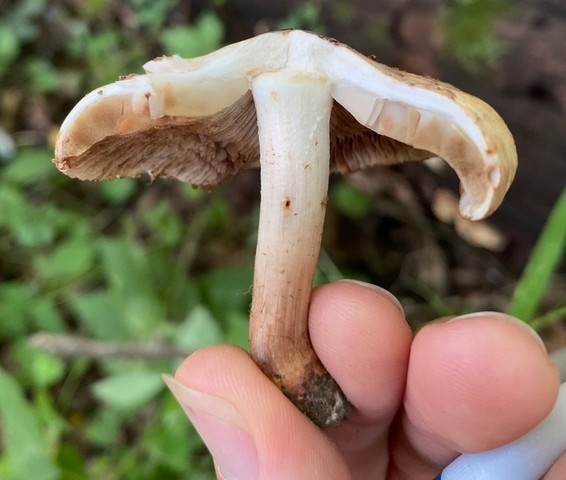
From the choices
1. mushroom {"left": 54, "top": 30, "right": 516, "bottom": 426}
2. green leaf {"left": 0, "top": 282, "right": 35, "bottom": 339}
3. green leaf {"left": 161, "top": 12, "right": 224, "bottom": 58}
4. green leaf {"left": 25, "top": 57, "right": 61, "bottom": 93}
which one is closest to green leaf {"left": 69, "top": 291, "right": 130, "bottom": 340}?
green leaf {"left": 0, "top": 282, "right": 35, "bottom": 339}

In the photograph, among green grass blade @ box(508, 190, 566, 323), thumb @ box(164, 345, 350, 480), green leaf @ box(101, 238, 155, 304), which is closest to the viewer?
thumb @ box(164, 345, 350, 480)

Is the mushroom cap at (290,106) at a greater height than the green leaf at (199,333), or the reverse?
the mushroom cap at (290,106)

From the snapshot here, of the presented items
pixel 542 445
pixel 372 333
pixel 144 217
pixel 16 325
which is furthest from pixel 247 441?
pixel 144 217

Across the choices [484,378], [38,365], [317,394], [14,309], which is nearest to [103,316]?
[38,365]

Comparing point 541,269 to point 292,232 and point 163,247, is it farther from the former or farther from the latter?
point 163,247

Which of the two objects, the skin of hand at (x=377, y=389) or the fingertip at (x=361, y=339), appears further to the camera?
the fingertip at (x=361, y=339)

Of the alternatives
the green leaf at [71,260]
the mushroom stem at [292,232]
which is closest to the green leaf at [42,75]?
the green leaf at [71,260]

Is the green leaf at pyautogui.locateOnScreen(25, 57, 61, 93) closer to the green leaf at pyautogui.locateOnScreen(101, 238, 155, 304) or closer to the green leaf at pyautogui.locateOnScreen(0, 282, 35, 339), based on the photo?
the green leaf at pyautogui.locateOnScreen(0, 282, 35, 339)

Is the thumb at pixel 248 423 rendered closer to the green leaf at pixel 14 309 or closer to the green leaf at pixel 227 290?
the green leaf at pixel 227 290
